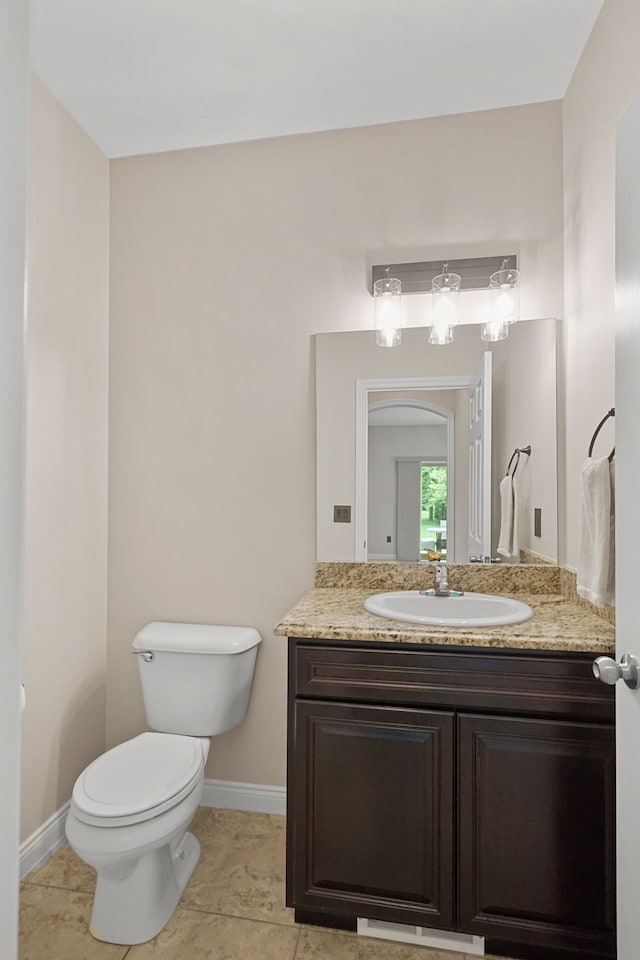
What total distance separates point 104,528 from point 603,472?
1.88 m

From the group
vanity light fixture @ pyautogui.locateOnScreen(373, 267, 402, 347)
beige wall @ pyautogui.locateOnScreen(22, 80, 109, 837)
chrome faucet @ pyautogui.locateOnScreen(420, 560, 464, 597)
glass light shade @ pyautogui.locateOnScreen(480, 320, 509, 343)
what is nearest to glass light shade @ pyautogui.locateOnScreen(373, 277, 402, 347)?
vanity light fixture @ pyautogui.locateOnScreen(373, 267, 402, 347)

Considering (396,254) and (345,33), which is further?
(396,254)

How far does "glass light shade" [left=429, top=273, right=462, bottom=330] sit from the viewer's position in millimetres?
2182

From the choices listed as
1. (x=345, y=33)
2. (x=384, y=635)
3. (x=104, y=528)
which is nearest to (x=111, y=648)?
(x=104, y=528)

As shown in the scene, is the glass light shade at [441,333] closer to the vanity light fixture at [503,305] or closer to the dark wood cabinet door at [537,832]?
the vanity light fixture at [503,305]

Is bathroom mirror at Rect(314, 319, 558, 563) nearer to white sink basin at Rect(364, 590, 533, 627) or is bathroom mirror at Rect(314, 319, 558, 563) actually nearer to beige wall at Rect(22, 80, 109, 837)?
white sink basin at Rect(364, 590, 533, 627)

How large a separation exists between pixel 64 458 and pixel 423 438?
1311mm

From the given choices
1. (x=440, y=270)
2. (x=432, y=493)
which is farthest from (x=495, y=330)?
(x=432, y=493)

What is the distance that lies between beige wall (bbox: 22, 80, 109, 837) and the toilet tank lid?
0.30m

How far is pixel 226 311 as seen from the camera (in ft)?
7.93

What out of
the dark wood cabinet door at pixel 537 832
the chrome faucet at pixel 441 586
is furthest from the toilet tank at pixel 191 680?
the dark wood cabinet door at pixel 537 832

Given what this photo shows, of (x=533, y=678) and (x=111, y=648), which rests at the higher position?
(x=533, y=678)

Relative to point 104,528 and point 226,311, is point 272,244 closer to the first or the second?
point 226,311

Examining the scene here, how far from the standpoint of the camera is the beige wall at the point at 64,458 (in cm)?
205
